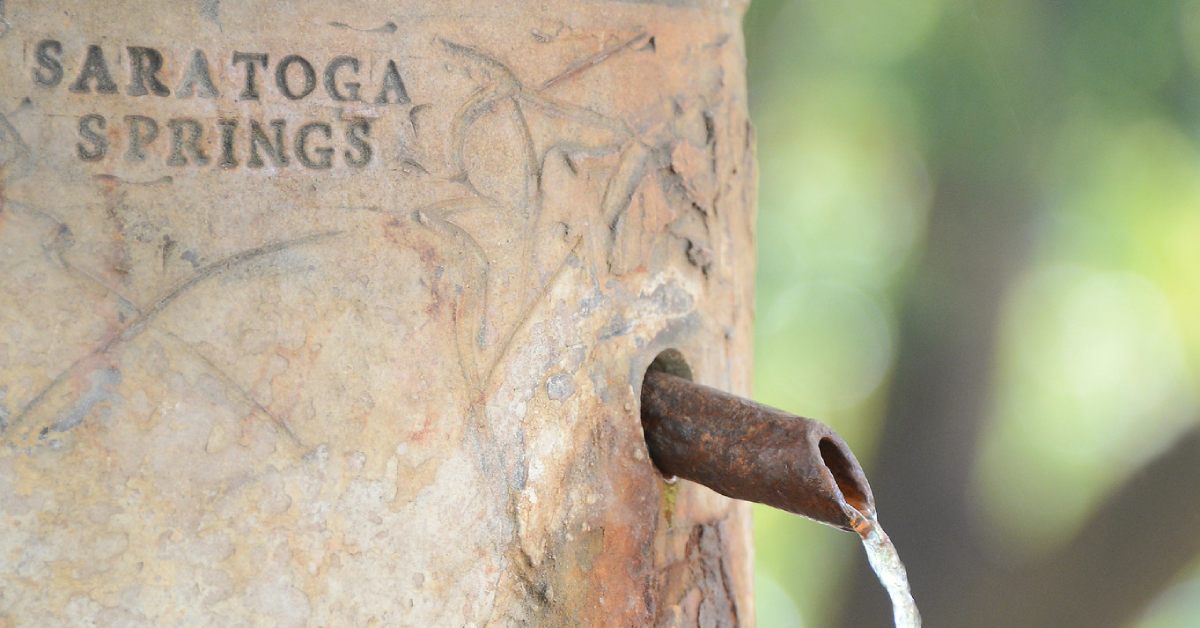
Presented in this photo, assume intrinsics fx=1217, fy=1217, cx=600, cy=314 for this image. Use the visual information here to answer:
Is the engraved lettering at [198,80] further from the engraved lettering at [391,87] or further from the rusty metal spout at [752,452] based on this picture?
the rusty metal spout at [752,452]

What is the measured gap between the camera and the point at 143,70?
1135mm

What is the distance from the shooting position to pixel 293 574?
3.80 feet

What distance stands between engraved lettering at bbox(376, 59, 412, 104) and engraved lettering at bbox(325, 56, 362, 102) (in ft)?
0.09

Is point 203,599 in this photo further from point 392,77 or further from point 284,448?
point 392,77

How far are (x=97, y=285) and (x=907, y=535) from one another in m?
2.72

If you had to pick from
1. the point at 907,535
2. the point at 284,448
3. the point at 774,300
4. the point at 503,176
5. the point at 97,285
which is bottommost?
the point at 907,535

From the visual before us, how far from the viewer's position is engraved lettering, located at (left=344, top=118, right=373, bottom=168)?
1191 mm

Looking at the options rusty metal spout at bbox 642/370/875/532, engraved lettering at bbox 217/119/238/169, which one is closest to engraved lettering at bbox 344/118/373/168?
engraved lettering at bbox 217/119/238/169

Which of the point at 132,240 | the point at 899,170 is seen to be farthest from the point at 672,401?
the point at 899,170

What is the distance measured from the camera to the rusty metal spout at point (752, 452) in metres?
1.22

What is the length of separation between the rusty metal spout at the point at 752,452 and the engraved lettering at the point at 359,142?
0.41 meters

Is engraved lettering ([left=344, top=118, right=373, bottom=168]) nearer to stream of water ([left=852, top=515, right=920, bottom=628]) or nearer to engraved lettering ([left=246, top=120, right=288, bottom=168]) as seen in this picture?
engraved lettering ([left=246, top=120, right=288, bottom=168])

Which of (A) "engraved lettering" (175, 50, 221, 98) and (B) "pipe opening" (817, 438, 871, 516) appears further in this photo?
(B) "pipe opening" (817, 438, 871, 516)

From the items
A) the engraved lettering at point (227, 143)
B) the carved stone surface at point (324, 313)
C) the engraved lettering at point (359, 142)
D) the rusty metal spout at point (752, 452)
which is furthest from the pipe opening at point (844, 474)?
the engraved lettering at point (227, 143)
